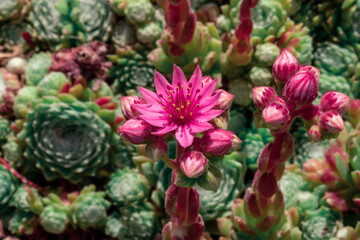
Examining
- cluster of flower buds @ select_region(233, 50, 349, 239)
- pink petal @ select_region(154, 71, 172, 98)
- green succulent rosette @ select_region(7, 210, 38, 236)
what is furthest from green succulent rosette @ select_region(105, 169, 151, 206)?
pink petal @ select_region(154, 71, 172, 98)

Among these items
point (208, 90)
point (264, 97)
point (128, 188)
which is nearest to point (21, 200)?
point (128, 188)

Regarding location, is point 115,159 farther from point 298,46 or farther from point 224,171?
point 298,46

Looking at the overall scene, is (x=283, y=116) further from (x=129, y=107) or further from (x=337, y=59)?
(x=337, y=59)

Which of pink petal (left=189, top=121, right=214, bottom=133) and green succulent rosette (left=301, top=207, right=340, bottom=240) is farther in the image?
green succulent rosette (left=301, top=207, right=340, bottom=240)

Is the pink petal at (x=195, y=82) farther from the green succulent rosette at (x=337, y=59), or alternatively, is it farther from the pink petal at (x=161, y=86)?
the green succulent rosette at (x=337, y=59)

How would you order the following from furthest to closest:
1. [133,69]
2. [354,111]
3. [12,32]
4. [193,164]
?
[12,32], [133,69], [354,111], [193,164]

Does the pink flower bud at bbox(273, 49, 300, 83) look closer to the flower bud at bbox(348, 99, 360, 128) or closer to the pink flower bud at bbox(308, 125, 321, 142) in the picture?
the pink flower bud at bbox(308, 125, 321, 142)

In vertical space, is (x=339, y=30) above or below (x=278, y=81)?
below

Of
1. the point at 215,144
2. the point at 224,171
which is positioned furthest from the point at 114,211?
the point at 215,144
